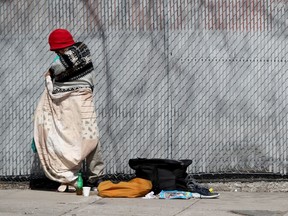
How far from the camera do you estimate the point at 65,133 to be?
11.1 m

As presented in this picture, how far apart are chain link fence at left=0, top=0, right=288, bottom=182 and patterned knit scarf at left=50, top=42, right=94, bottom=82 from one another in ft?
1.32

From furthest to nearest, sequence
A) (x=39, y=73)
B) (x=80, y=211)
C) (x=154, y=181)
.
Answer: (x=39, y=73) < (x=154, y=181) < (x=80, y=211)

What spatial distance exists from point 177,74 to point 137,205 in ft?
6.43

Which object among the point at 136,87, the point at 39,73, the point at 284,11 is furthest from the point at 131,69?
the point at 284,11

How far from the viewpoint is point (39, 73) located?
1159 centimetres

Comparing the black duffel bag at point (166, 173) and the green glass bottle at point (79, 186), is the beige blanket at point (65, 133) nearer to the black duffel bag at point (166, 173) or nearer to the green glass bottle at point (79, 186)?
the green glass bottle at point (79, 186)

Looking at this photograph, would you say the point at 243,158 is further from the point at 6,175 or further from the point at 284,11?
the point at 6,175

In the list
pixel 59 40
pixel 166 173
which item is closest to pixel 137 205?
pixel 166 173

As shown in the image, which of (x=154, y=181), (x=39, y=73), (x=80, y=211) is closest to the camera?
(x=80, y=211)

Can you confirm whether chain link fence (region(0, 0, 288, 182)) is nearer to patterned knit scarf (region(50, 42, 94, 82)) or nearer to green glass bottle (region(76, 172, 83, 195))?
patterned knit scarf (region(50, 42, 94, 82))

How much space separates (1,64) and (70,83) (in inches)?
42.1

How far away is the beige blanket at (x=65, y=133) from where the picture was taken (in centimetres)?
1106

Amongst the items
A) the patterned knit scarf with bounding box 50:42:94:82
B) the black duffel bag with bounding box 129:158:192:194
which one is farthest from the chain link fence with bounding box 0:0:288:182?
the black duffel bag with bounding box 129:158:192:194

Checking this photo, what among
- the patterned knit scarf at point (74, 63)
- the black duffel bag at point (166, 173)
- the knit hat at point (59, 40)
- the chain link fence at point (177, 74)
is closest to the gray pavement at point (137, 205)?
the black duffel bag at point (166, 173)
